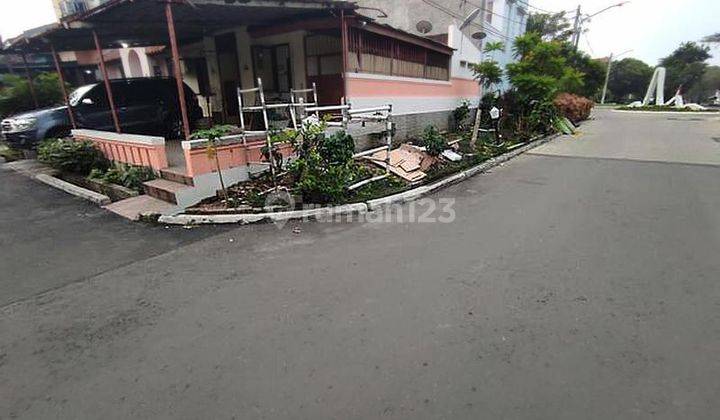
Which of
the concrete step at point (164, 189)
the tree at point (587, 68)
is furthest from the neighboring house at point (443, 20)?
the tree at point (587, 68)

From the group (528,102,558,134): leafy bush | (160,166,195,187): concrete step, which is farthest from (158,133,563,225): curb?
(528,102,558,134): leafy bush

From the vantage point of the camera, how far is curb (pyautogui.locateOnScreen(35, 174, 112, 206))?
750 cm

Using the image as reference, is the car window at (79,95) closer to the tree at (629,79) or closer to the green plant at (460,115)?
the green plant at (460,115)

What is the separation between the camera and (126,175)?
311 inches

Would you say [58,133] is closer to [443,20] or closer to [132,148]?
[132,148]

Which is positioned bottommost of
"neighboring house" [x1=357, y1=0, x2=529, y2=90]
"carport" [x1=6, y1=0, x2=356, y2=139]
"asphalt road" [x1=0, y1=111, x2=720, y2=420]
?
"asphalt road" [x1=0, y1=111, x2=720, y2=420]

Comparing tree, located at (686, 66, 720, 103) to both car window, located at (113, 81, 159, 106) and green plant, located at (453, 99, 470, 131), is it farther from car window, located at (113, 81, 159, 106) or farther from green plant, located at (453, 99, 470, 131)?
car window, located at (113, 81, 159, 106)

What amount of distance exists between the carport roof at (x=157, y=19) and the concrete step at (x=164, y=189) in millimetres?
2998

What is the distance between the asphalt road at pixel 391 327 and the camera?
256 centimetres

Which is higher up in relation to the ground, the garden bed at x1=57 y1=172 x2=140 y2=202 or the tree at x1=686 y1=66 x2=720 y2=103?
the tree at x1=686 y1=66 x2=720 y2=103

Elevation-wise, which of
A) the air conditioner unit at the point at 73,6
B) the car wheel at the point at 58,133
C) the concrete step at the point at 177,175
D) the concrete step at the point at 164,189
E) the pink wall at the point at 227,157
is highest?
the air conditioner unit at the point at 73,6

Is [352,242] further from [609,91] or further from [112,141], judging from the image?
[609,91]

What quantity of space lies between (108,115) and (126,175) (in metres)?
4.15

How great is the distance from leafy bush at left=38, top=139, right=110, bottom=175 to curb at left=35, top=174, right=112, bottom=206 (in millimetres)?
392
